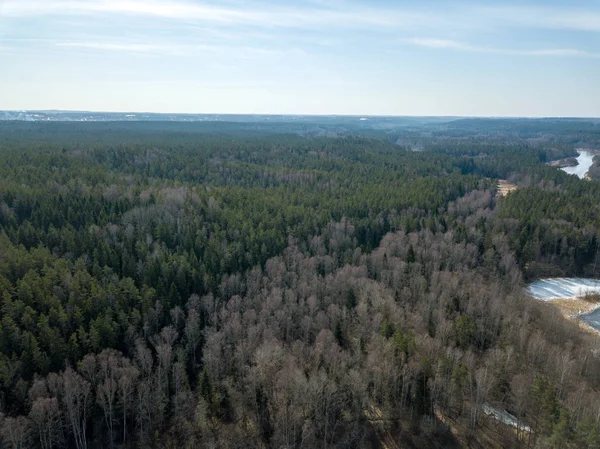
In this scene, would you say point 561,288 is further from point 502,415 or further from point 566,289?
point 502,415

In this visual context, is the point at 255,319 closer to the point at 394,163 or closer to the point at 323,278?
the point at 323,278

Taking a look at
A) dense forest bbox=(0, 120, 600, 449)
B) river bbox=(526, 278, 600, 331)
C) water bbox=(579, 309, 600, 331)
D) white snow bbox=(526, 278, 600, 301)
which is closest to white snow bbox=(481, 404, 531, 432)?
dense forest bbox=(0, 120, 600, 449)

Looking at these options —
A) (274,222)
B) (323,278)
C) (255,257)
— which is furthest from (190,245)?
(323,278)

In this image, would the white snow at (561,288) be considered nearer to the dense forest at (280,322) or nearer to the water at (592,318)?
the dense forest at (280,322)

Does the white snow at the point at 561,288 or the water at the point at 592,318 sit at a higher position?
the white snow at the point at 561,288

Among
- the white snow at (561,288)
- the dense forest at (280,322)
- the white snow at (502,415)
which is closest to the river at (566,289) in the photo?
the white snow at (561,288)

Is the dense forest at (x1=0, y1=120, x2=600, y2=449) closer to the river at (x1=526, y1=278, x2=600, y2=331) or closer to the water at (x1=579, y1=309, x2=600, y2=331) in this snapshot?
the river at (x1=526, y1=278, x2=600, y2=331)
